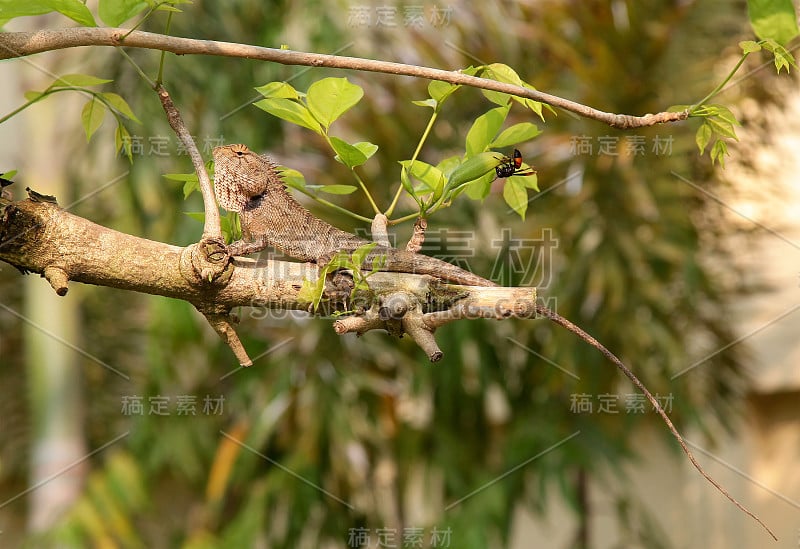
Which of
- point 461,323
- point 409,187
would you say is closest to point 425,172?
point 409,187

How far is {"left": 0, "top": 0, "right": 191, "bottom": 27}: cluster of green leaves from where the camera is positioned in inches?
17.9

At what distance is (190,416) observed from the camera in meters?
2.24

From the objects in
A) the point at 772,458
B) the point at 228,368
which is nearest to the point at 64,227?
the point at 228,368

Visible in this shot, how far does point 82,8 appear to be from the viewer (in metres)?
0.47

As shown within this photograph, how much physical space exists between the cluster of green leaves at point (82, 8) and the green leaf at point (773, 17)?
31 cm

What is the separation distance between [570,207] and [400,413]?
2.48 ft

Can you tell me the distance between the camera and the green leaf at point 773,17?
0.48m

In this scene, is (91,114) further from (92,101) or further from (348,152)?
(348,152)

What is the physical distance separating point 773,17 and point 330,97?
0.84 feet

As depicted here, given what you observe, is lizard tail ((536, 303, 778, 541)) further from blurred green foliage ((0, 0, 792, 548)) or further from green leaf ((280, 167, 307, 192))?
blurred green foliage ((0, 0, 792, 548))

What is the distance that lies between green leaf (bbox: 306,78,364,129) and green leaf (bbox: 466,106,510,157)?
0.08m

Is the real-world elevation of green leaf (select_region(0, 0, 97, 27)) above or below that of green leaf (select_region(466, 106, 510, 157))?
above

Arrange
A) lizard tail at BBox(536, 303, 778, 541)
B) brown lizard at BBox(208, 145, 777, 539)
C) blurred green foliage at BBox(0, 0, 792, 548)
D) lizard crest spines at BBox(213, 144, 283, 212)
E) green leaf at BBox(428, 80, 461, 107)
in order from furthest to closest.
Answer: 1. blurred green foliage at BBox(0, 0, 792, 548)
2. lizard crest spines at BBox(213, 144, 283, 212)
3. brown lizard at BBox(208, 145, 777, 539)
4. green leaf at BBox(428, 80, 461, 107)
5. lizard tail at BBox(536, 303, 778, 541)

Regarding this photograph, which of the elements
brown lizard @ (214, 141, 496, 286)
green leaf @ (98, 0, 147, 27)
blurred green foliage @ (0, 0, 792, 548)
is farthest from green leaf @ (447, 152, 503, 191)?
blurred green foliage @ (0, 0, 792, 548)
